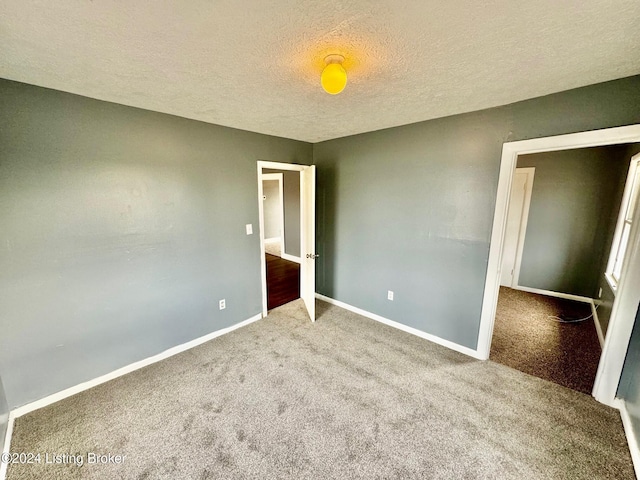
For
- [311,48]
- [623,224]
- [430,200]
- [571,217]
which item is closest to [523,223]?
[571,217]

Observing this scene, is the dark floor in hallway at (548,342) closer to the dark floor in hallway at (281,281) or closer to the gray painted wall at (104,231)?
the dark floor in hallway at (281,281)

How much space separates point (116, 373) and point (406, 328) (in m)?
2.95

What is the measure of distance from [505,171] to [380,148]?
1268 mm

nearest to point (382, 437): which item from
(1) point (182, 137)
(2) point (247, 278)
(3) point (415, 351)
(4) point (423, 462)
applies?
(4) point (423, 462)

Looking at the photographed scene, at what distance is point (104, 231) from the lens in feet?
6.56

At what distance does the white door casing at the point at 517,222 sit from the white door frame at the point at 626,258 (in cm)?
221

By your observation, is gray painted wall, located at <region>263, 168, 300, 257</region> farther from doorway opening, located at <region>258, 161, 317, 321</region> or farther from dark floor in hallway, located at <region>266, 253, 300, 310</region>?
dark floor in hallway, located at <region>266, 253, 300, 310</region>

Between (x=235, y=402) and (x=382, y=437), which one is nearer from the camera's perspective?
(x=382, y=437)

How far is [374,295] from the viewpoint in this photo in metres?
3.18

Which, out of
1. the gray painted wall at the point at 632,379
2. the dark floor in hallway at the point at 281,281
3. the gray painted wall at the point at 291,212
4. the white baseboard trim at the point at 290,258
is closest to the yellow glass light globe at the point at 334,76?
the gray painted wall at the point at 632,379

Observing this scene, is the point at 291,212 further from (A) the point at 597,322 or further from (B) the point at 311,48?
(A) the point at 597,322

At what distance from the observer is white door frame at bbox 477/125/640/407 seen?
1.69 meters

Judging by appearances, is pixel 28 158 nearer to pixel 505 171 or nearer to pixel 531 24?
pixel 531 24

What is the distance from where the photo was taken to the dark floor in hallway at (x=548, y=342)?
2217 millimetres
